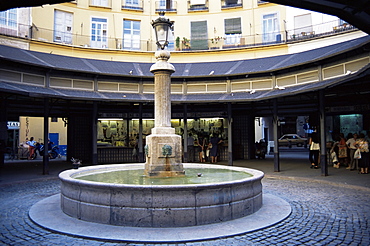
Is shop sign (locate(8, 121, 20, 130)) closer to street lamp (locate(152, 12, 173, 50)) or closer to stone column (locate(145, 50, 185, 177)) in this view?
stone column (locate(145, 50, 185, 177))

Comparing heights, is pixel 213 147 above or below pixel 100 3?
below

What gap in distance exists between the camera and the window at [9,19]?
19.1 metres

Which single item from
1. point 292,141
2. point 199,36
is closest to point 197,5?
point 199,36

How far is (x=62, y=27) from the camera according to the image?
70.5ft

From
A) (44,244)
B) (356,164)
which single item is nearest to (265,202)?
(44,244)

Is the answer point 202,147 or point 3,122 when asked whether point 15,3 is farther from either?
point 202,147

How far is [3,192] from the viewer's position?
387 inches

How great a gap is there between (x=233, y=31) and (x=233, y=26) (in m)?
0.38

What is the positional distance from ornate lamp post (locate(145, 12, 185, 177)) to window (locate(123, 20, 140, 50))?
1461 cm

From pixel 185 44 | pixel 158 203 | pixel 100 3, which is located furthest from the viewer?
pixel 185 44

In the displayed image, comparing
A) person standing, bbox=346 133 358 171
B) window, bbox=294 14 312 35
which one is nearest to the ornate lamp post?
person standing, bbox=346 133 358 171

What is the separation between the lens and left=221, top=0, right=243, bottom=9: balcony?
23123mm

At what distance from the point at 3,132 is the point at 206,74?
11221 millimetres

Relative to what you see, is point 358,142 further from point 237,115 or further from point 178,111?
point 178,111
